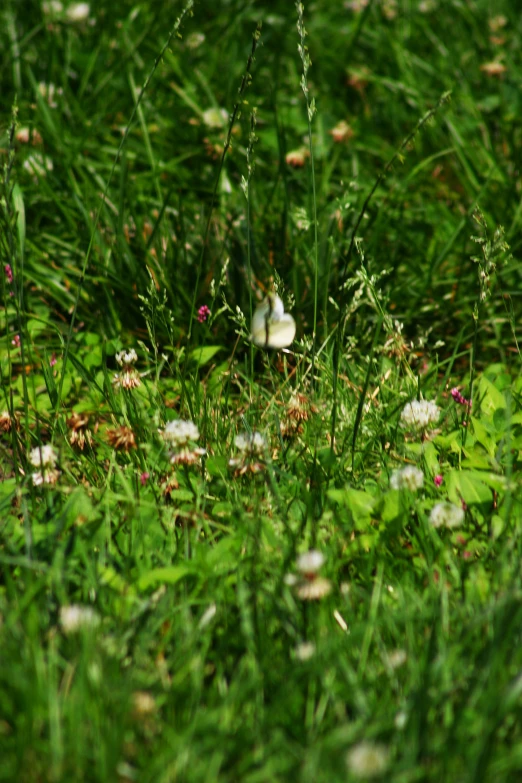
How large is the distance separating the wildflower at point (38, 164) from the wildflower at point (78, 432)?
1150mm

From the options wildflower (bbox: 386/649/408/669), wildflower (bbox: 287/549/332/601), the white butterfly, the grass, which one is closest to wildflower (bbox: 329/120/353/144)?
the grass

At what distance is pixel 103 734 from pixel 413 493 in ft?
2.72

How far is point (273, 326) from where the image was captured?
1.86 m

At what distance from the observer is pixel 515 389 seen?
2318 millimetres

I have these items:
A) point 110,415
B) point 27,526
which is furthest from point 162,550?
point 110,415

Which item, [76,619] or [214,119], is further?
[214,119]

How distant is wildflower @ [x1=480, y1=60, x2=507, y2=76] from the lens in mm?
3661

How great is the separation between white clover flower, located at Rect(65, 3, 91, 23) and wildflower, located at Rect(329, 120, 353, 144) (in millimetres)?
1425

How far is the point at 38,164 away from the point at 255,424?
152cm

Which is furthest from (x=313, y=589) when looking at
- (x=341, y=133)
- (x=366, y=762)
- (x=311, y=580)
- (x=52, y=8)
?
(x=52, y=8)

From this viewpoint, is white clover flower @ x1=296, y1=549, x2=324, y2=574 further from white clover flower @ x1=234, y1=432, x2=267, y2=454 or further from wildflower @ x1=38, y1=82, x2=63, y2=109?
wildflower @ x1=38, y1=82, x2=63, y2=109

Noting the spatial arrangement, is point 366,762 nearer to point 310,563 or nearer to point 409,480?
point 310,563

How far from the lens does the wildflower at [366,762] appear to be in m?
1.18

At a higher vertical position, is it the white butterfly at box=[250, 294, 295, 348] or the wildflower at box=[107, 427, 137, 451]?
the white butterfly at box=[250, 294, 295, 348]
